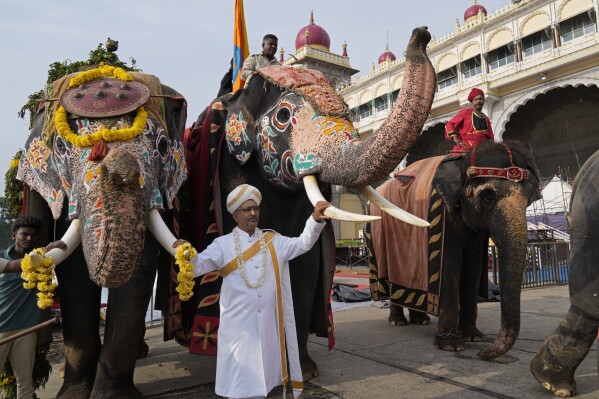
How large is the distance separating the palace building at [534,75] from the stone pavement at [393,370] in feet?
58.2

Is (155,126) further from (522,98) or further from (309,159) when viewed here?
(522,98)

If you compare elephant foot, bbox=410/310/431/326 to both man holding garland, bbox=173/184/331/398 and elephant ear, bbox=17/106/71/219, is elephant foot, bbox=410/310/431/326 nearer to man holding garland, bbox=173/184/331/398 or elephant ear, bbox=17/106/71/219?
man holding garland, bbox=173/184/331/398

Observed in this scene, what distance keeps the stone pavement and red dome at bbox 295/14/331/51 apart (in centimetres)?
3104

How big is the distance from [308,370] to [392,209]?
1514 mm

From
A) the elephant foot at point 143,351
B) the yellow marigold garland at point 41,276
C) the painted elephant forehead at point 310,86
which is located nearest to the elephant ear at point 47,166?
the yellow marigold garland at point 41,276

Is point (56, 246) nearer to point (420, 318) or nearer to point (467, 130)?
point (467, 130)

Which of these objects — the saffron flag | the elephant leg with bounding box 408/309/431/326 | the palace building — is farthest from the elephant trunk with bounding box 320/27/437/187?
the palace building

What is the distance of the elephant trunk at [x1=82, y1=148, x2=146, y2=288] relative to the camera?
2.12 m

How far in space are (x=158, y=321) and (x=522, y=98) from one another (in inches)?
801

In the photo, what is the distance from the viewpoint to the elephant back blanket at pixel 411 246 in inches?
174

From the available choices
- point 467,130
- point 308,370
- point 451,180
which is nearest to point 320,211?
point 308,370

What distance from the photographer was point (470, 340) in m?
4.53

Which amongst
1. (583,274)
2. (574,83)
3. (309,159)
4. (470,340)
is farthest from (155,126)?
(574,83)

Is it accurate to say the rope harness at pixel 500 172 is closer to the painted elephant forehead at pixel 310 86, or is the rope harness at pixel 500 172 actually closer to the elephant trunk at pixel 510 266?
the elephant trunk at pixel 510 266
